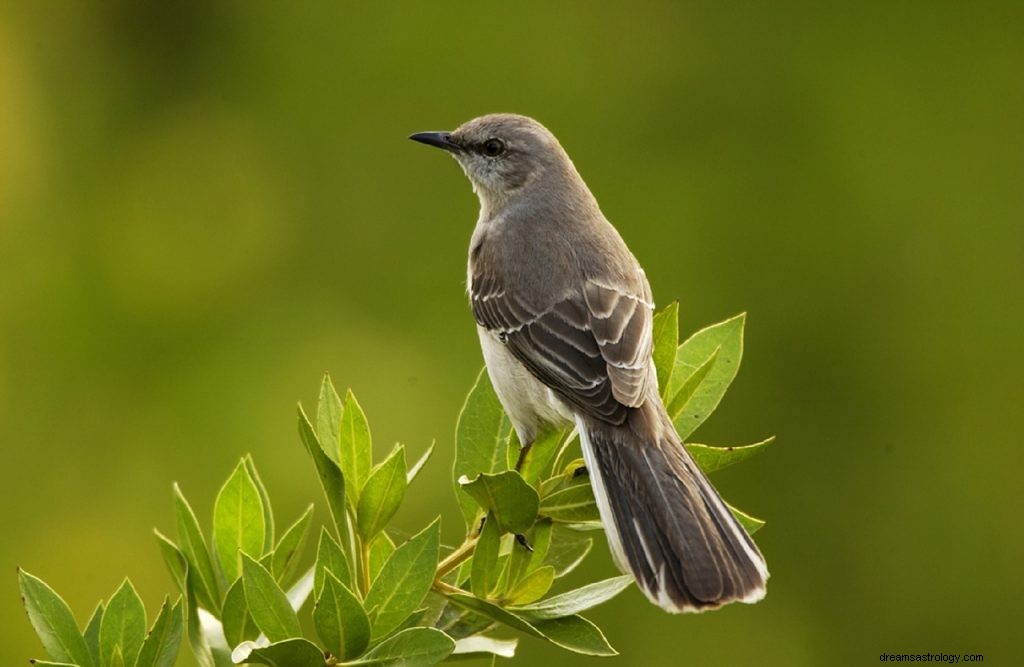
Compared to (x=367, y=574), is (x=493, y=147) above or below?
above

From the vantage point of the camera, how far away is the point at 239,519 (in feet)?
10.2

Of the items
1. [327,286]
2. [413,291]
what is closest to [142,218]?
[327,286]

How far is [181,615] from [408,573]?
0.50 meters

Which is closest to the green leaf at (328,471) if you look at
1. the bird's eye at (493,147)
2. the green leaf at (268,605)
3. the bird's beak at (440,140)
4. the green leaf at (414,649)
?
the green leaf at (268,605)

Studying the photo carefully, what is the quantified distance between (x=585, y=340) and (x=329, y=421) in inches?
55.5

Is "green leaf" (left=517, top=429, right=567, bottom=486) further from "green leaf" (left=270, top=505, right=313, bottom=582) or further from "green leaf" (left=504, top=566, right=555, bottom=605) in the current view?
"green leaf" (left=270, top=505, right=313, bottom=582)

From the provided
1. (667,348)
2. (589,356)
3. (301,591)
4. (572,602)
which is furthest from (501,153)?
(572,602)

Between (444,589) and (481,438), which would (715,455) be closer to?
(481,438)

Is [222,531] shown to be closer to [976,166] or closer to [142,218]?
[142,218]

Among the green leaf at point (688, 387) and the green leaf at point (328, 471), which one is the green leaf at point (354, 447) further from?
the green leaf at point (688, 387)

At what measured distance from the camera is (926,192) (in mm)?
6797

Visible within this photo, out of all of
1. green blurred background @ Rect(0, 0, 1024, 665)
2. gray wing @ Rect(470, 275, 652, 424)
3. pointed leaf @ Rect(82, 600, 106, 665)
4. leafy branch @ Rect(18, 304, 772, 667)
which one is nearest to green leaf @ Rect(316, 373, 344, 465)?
leafy branch @ Rect(18, 304, 772, 667)

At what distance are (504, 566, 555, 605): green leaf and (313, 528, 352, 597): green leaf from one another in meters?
0.45

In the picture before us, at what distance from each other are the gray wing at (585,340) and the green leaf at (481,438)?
1.74ft
